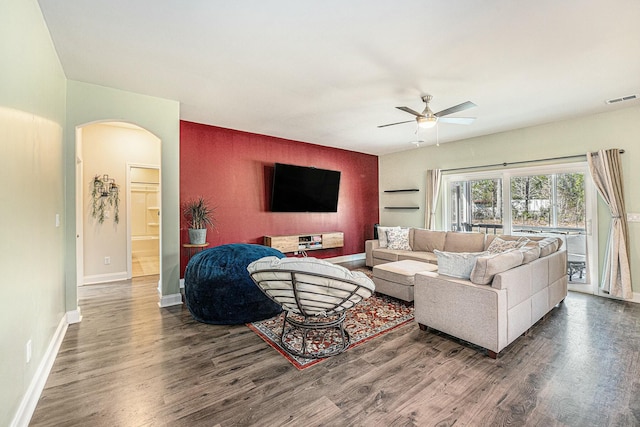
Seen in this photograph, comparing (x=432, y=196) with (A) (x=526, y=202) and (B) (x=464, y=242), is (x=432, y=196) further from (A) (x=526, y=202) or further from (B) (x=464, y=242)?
(A) (x=526, y=202)

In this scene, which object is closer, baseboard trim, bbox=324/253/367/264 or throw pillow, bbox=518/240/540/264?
throw pillow, bbox=518/240/540/264

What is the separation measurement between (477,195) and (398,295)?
3233mm

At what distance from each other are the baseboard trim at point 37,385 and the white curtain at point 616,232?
6320 millimetres

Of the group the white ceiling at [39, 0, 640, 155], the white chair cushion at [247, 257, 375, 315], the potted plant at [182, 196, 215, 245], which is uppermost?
the white ceiling at [39, 0, 640, 155]

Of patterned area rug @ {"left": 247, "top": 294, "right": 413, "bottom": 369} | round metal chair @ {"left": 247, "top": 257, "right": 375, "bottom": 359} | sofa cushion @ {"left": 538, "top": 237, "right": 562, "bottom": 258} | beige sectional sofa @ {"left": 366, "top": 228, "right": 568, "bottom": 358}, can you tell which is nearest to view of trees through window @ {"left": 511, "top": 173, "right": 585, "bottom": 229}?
sofa cushion @ {"left": 538, "top": 237, "right": 562, "bottom": 258}

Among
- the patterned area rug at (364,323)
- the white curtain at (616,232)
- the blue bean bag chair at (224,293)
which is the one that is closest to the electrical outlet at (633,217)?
the white curtain at (616,232)

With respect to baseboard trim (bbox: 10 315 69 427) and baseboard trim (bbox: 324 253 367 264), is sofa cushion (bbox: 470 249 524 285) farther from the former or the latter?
baseboard trim (bbox: 324 253 367 264)

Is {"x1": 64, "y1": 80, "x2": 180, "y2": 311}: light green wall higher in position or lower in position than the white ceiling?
lower

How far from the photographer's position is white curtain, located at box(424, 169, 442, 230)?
618 centimetres

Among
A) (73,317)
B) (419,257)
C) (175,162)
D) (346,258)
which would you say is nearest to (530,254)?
(419,257)

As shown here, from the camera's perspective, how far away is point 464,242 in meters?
5.11

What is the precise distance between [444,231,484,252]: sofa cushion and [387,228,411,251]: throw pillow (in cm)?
74

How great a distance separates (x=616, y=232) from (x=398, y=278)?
316 cm

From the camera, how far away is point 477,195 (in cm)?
575
